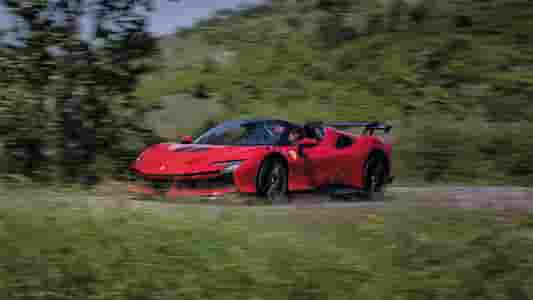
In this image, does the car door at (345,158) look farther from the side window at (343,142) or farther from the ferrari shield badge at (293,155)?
the ferrari shield badge at (293,155)

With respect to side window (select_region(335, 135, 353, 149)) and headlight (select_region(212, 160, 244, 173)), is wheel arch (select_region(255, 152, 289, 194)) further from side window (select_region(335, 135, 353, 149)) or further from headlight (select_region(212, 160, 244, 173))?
side window (select_region(335, 135, 353, 149))

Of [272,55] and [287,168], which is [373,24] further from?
[287,168]

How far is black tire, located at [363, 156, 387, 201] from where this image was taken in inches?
512

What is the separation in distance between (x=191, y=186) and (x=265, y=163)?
103 cm

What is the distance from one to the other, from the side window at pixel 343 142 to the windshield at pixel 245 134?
0.94 m

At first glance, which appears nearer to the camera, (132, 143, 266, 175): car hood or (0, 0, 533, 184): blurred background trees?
(132, 143, 266, 175): car hood

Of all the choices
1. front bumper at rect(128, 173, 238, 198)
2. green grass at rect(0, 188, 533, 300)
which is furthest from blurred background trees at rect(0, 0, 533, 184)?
green grass at rect(0, 188, 533, 300)

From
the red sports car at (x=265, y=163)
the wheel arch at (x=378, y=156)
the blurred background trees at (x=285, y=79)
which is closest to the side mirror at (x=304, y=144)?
the red sports car at (x=265, y=163)

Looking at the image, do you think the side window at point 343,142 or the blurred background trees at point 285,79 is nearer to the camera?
the side window at point 343,142

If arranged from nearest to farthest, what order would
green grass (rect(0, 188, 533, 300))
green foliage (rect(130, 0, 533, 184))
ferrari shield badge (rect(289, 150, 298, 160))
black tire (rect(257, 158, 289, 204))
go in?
1. green grass (rect(0, 188, 533, 300))
2. black tire (rect(257, 158, 289, 204))
3. ferrari shield badge (rect(289, 150, 298, 160))
4. green foliage (rect(130, 0, 533, 184))

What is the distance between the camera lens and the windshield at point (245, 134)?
11547 millimetres

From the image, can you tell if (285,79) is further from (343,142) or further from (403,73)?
(343,142)

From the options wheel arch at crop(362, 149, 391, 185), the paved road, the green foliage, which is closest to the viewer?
the paved road

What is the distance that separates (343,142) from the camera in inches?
494
